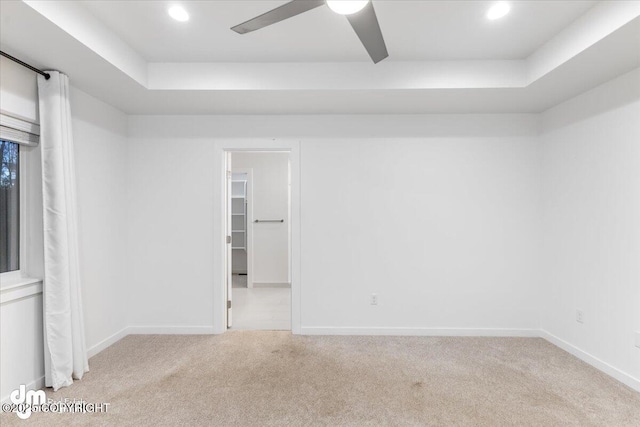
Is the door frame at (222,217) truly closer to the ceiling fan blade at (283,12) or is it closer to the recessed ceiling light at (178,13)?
the recessed ceiling light at (178,13)

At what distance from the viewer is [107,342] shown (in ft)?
9.98

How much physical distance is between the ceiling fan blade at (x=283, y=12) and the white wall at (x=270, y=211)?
402 centimetres

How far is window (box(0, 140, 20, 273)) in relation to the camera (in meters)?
2.28

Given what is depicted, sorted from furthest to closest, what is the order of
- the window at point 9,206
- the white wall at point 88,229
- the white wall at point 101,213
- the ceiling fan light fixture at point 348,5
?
1. the white wall at point 101,213
2. the window at point 9,206
3. the white wall at point 88,229
4. the ceiling fan light fixture at point 348,5

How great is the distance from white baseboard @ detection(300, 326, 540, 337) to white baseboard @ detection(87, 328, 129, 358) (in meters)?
1.87

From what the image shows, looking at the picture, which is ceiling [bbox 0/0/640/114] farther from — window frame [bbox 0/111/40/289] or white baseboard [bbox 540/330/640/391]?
white baseboard [bbox 540/330/640/391]

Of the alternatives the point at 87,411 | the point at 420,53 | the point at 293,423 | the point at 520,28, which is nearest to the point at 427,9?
the point at 420,53

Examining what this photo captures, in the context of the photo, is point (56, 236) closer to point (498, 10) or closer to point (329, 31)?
point (329, 31)

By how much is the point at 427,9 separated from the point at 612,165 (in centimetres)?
198

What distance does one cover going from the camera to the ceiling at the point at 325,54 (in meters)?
2.01

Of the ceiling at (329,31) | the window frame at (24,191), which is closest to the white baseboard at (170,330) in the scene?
the window frame at (24,191)

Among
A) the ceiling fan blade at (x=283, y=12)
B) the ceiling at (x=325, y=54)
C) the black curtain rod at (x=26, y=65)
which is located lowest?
the ceiling fan blade at (x=283, y=12)

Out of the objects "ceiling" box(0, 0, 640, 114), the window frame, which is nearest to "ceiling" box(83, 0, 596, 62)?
"ceiling" box(0, 0, 640, 114)

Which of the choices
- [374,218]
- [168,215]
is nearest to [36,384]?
[168,215]
